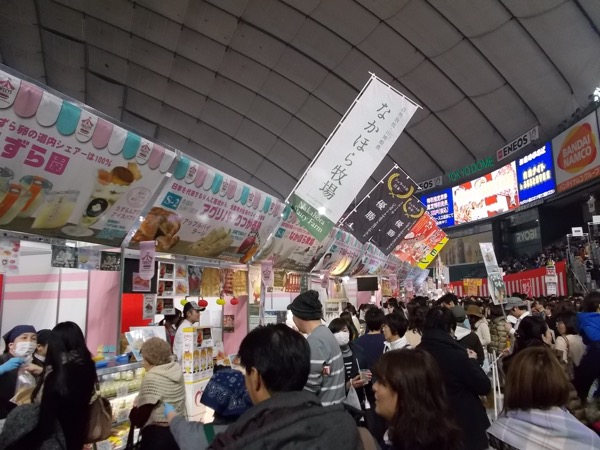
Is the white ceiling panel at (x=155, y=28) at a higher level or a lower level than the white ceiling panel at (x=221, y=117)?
higher

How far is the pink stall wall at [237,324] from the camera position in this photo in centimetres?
570

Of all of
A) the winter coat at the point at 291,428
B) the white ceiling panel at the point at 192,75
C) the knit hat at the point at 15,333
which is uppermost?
the white ceiling panel at the point at 192,75

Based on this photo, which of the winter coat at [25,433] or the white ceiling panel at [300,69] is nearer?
the winter coat at [25,433]

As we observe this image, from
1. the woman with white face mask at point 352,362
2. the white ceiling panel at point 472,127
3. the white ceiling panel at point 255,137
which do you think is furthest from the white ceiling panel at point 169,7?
the woman with white face mask at point 352,362

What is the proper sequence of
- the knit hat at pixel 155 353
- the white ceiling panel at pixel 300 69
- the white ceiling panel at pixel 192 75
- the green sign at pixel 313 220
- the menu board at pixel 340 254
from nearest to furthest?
the knit hat at pixel 155 353 < the green sign at pixel 313 220 < the menu board at pixel 340 254 < the white ceiling panel at pixel 300 69 < the white ceiling panel at pixel 192 75

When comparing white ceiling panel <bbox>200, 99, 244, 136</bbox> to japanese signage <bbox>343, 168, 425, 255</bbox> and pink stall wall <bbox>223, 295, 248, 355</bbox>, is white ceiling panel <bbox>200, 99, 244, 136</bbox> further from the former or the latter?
pink stall wall <bbox>223, 295, 248, 355</bbox>

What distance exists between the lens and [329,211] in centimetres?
520

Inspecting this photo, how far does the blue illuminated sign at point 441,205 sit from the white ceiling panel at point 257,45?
12.0 meters

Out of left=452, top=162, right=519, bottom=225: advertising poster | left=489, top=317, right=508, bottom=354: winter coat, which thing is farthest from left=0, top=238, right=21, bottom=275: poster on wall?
left=452, top=162, right=519, bottom=225: advertising poster

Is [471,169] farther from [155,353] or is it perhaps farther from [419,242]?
[155,353]

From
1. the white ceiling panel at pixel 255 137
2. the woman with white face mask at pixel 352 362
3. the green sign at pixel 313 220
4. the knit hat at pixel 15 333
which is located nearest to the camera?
the knit hat at pixel 15 333

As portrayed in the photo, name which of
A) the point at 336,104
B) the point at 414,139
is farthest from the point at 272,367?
the point at 414,139

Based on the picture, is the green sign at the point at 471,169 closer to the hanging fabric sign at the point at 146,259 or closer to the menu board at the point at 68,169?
the hanging fabric sign at the point at 146,259

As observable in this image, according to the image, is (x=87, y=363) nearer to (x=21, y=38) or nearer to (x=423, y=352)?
(x=423, y=352)
